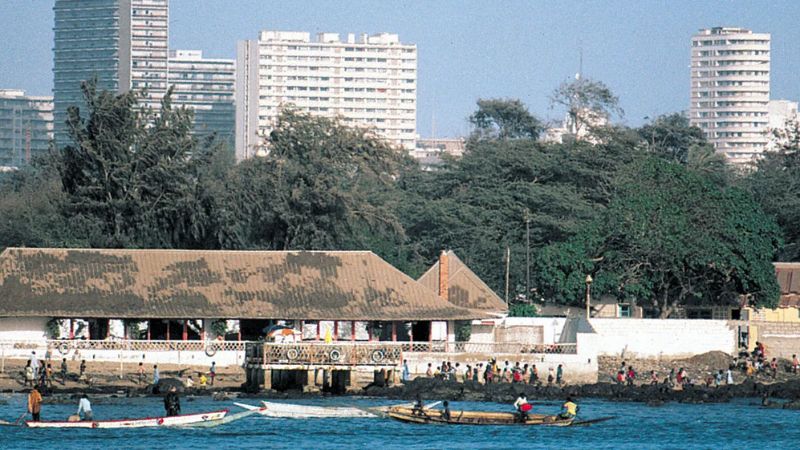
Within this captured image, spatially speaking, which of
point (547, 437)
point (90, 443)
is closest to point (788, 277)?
point (547, 437)

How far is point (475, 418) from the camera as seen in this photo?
4828 cm

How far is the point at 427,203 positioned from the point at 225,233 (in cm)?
1517

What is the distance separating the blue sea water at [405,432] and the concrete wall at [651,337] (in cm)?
1111

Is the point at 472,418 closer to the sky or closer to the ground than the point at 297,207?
closer to the ground

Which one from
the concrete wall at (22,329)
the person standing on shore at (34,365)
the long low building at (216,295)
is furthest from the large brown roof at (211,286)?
the person standing on shore at (34,365)

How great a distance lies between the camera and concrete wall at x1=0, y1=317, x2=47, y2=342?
59875 millimetres

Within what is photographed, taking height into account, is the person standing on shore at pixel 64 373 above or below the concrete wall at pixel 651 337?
below

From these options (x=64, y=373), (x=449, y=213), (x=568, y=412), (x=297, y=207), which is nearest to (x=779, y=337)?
(x=449, y=213)

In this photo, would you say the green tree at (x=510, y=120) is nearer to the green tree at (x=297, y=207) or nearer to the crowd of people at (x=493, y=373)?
the green tree at (x=297, y=207)

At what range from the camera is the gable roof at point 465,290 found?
6650 cm

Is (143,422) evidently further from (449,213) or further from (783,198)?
(783,198)

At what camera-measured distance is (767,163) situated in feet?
384

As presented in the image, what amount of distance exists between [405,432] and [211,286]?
16.2m

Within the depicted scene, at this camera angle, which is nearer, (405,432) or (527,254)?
(405,432)
